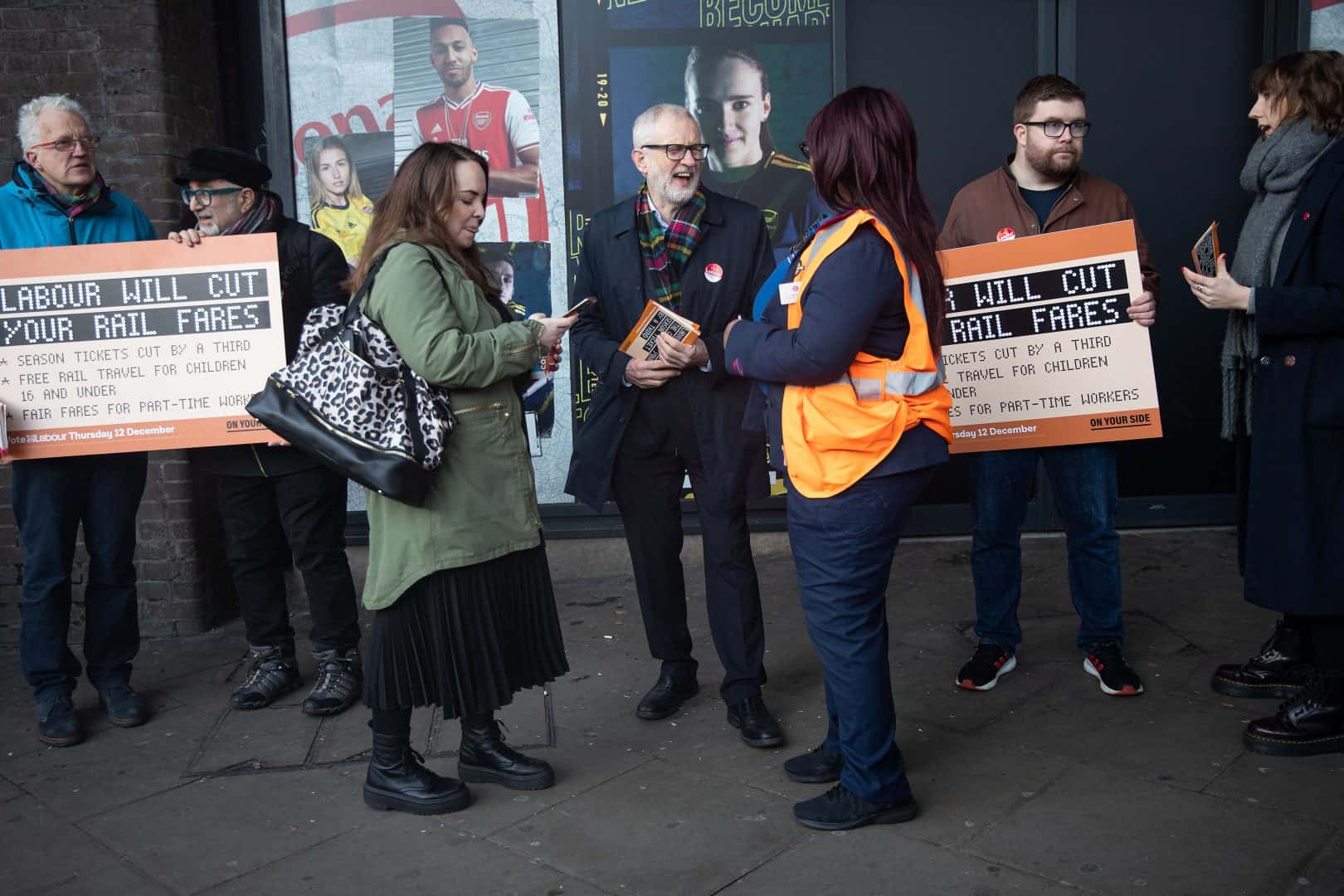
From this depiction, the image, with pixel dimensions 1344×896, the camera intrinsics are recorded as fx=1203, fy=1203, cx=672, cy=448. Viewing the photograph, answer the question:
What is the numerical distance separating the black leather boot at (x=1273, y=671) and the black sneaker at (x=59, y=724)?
13.4 feet

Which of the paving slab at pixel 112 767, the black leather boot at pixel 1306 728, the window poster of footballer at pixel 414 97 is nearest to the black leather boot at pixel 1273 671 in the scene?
the black leather boot at pixel 1306 728

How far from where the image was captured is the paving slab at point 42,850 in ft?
10.7

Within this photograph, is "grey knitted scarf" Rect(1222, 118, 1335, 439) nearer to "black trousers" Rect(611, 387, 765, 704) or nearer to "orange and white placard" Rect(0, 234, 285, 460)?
"black trousers" Rect(611, 387, 765, 704)

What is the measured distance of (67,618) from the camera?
445 centimetres

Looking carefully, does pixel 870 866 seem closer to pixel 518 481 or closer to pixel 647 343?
pixel 518 481

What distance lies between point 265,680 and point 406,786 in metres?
1.34

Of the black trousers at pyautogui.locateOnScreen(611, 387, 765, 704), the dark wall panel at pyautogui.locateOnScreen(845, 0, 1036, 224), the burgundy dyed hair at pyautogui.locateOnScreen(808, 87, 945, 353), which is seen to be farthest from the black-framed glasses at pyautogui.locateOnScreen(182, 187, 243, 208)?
the dark wall panel at pyautogui.locateOnScreen(845, 0, 1036, 224)

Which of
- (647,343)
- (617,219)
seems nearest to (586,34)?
(617,219)

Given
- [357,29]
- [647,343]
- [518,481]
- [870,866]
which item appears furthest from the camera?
[357,29]

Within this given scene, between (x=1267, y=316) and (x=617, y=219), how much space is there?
2.12 metres

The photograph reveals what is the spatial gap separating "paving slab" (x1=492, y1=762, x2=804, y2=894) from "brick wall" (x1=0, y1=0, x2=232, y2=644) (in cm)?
281

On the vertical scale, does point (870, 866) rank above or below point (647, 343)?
below

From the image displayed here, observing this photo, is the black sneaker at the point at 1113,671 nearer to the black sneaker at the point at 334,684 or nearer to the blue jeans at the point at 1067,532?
the blue jeans at the point at 1067,532

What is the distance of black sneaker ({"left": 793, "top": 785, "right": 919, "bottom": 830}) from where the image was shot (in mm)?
3316
